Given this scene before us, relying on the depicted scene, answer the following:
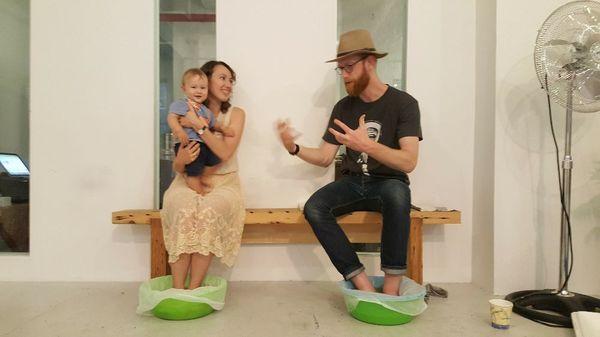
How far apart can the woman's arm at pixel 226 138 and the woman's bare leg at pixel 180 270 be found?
569mm

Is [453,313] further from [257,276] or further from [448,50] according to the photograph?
[448,50]

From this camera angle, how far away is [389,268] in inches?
74.6

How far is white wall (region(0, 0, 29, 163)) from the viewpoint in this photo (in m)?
2.66

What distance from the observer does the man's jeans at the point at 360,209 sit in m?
1.89

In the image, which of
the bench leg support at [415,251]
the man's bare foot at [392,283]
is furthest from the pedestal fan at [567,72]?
the man's bare foot at [392,283]

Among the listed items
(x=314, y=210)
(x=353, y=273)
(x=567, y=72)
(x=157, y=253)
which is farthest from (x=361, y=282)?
(x=567, y=72)

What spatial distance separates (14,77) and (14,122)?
0.30 metres

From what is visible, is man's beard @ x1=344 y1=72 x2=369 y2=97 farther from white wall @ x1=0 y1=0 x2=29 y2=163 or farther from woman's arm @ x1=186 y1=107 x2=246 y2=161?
white wall @ x1=0 y1=0 x2=29 y2=163

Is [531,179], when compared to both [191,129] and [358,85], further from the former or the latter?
[191,129]

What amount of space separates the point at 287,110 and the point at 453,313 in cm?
149

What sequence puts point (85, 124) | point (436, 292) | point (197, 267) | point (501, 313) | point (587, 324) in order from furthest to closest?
point (85, 124), point (436, 292), point (197, 267), point (501, 313), point (587, 324)

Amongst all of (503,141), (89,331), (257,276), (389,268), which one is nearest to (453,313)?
(389,268)

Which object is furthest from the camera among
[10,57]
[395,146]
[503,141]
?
[10,57]

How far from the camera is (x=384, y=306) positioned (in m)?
1.80
